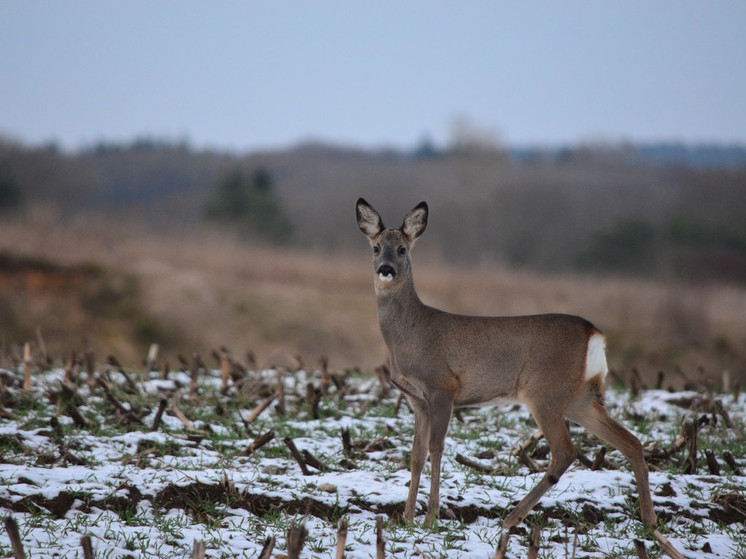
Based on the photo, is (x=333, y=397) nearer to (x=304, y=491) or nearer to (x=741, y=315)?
(x=304, y=491)

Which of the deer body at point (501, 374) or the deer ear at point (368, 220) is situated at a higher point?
the deer ear at point (368, 220)

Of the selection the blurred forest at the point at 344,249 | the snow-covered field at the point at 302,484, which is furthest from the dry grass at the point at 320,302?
the snow-covered field at the point at 302,484

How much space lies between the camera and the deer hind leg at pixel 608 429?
16.4 ft

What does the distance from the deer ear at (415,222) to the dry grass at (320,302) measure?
15349mm

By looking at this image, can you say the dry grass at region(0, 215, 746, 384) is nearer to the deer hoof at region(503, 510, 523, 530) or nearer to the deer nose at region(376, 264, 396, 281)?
the deer nose at region(376, 264, 396, 281)

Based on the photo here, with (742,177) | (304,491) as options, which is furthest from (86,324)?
(742,177)

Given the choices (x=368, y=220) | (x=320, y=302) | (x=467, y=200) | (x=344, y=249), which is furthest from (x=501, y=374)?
(x=467, y=200)

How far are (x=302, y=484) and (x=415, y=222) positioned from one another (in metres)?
1.92

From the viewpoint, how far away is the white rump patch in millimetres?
5105

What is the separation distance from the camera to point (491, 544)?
4.50 m

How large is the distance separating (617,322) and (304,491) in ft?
70.4

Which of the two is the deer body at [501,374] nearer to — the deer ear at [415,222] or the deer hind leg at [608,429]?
the deer hind leg at [608,429]

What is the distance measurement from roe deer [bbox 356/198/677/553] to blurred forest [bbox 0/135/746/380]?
4.85 meters

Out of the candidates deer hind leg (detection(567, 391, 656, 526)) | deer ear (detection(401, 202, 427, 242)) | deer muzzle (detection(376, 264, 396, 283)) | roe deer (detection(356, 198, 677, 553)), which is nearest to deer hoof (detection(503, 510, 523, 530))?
roe deer (detection(356, 198, 677, 553))
